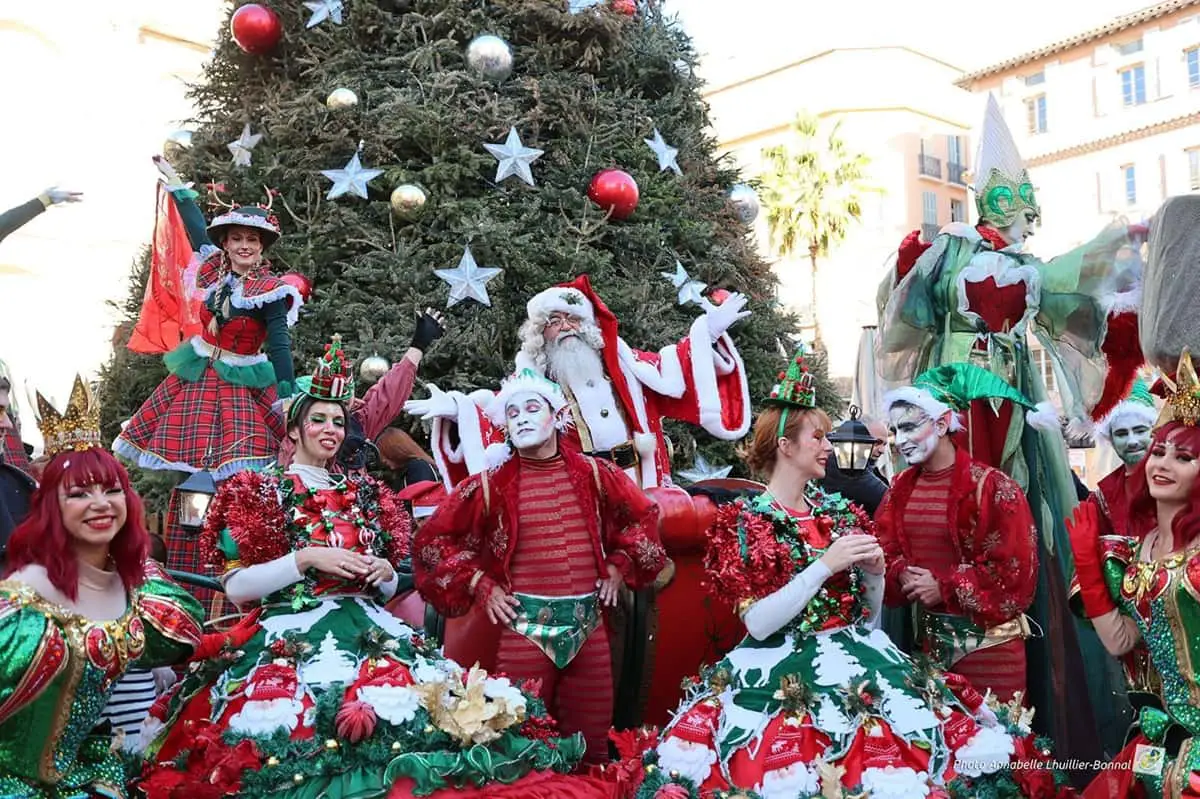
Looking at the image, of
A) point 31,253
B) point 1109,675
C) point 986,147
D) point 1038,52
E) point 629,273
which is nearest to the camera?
point 1109,675

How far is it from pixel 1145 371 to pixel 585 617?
3.67 m

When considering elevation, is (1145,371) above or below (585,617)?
above

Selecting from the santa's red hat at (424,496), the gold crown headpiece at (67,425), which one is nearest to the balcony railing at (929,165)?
the santa's red hat at (424,496)

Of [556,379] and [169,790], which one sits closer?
[169,790]

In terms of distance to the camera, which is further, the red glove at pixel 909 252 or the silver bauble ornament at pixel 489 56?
the silver bauble ornament at pixel 489 56

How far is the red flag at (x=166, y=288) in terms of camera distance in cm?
627

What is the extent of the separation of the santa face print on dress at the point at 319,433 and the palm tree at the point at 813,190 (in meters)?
27.0

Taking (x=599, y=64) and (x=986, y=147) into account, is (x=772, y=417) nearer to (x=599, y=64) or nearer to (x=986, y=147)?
(x=986, y=147)

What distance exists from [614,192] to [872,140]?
94.3 ft

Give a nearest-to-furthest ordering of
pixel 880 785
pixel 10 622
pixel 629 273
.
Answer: pixel 10 622 < pixel 880 785 < pixel 629 273

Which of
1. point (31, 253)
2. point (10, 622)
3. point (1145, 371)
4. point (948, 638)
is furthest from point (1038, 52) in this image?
point (10, 622)

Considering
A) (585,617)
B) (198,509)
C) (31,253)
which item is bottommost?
(585,617)

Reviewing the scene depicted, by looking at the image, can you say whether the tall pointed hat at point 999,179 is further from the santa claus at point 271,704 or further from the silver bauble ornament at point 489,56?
the santa claus at point 271,704

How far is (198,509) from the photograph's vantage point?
17.5ft
